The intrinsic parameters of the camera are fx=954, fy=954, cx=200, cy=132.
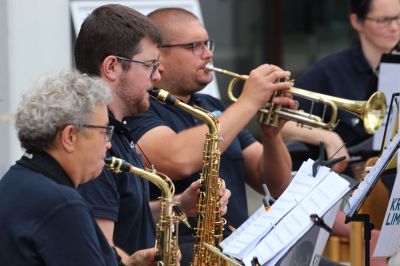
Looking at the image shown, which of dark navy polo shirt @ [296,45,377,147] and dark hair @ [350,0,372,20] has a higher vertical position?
dark hair @ [350,0,372,20]

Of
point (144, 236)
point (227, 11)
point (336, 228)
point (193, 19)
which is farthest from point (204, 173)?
point (227, 11)

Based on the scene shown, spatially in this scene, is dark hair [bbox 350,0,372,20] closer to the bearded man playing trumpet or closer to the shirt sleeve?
the bearded man playing trumpet

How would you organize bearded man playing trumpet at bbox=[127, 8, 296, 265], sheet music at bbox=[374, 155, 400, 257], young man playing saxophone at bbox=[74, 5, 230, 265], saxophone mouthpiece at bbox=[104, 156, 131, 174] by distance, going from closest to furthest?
1. saxophone mouthpiece at bbox=[104, 156, 131, 174]
2. young man playing saxophone at bbox=[74, 5, 230, 265]
3. sheet music at bbox=[374, 155, 400, 257]
4. bearded man playing trumpet at bbox=[127, 8, 296, 265]

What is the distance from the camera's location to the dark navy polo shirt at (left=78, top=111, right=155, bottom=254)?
310 centimetres

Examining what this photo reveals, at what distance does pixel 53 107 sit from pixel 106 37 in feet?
2.24

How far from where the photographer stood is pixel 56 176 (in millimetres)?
2627

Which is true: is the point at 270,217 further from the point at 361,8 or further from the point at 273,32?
the point at 273,32

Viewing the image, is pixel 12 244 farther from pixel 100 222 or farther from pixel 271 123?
pixel 271 123

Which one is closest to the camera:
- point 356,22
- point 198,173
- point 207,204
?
point 207,204

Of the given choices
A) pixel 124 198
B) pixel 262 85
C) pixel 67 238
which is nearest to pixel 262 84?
pixel 262 85

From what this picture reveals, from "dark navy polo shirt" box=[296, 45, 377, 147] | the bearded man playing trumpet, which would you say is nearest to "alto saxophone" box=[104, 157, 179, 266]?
the bearded man playing trumpet

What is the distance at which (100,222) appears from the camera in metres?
3.06

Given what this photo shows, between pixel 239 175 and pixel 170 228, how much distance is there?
3.85ft

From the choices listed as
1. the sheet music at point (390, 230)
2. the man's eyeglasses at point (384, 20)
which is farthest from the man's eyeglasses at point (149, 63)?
the man's eyeglasses at point (384, 20)
